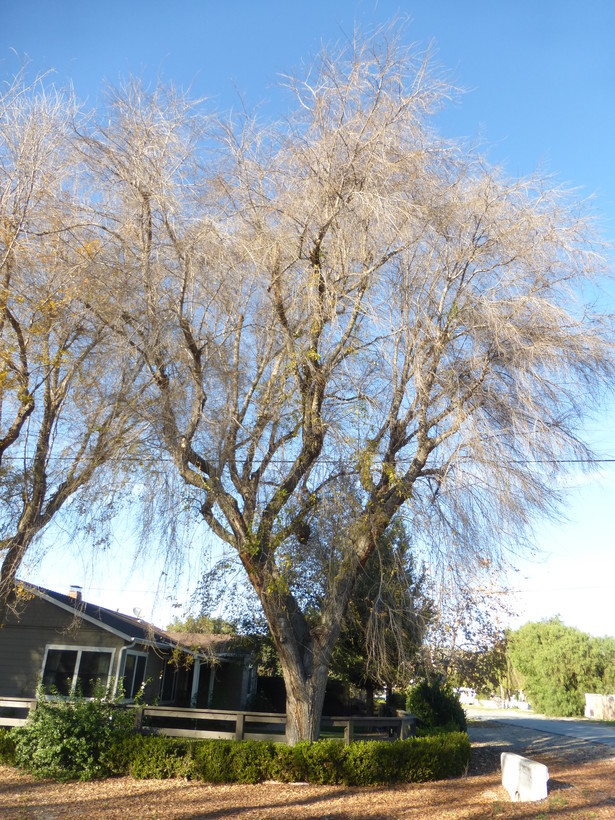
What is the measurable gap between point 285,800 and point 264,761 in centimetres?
117

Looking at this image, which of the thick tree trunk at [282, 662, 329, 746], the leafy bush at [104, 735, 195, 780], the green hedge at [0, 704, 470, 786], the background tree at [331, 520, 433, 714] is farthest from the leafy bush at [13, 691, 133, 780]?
the background tree at [331, 520, 433, 714]

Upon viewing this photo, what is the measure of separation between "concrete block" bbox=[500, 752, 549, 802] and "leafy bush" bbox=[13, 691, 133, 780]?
600 cm

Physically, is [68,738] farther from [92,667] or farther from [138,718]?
[92,667]

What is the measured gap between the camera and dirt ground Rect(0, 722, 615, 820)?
831cm

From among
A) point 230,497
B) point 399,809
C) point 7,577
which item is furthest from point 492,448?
point 7,577

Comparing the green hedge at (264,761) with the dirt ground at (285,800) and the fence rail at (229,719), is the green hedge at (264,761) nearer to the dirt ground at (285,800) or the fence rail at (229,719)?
the dirt ground at (285,800)

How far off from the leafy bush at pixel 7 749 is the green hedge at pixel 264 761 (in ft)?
5.59

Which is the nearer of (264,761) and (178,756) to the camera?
(264,761)

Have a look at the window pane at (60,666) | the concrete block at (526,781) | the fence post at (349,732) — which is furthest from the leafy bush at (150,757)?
the window pane at (60,666)

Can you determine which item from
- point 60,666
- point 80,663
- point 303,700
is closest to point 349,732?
point 303,700

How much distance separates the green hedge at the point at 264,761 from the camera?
10.1 metres

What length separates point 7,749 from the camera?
10.8 metres

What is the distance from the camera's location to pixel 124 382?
1024 centimetres

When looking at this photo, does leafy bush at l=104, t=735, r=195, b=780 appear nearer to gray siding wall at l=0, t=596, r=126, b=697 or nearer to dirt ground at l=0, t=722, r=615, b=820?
dirt ground at l=0, t=722, r=615, b=820
